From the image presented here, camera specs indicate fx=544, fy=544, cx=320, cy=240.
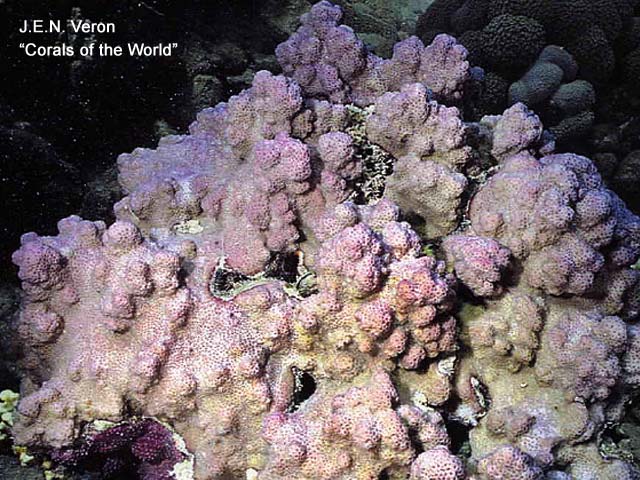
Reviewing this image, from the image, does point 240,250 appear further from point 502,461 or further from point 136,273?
point 502,461

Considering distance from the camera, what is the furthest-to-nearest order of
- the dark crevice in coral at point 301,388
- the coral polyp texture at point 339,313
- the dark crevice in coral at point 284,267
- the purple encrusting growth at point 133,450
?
the dark crevice in coral at point 284,267 < the purple encrusting growth at point 133,450 < the dark crevice in coral at point 301,388 < the coral polyp texture at point 339,313

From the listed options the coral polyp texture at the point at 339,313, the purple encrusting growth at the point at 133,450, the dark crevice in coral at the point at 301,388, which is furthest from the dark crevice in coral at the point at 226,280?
the purple encrusting growth at the point at 133,450

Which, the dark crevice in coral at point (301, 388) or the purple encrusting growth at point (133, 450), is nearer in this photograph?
the dark crevice in coral at point (301, 388)

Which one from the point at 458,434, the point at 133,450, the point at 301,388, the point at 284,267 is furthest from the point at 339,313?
the point at 133,450

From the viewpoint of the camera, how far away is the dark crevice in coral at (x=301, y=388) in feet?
6.93

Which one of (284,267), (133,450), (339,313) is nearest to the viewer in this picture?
(339,313)

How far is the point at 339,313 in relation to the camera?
1.98m

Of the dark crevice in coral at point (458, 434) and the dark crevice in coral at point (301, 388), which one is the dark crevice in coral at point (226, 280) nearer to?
the dark crevice in coral at point (301, 388)

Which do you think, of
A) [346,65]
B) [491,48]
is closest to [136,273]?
[346,65]

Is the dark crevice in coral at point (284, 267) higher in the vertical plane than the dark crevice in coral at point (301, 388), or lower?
higher

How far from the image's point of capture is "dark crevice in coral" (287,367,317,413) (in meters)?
2.11

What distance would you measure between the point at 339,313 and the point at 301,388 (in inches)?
15.1

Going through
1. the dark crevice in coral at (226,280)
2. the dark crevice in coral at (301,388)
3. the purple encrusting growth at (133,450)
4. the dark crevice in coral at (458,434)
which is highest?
the dark crevice in coral at (226,280)

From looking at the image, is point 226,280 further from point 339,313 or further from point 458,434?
point 458,434
